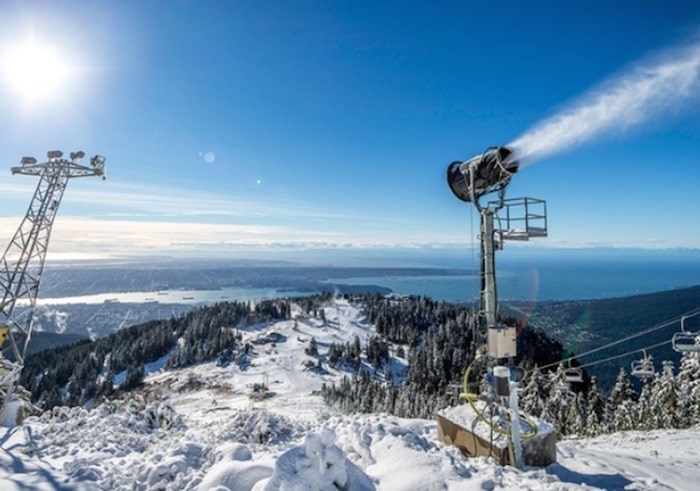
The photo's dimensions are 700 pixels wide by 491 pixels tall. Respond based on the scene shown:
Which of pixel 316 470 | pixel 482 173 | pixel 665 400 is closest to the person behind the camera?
pixel 316 470

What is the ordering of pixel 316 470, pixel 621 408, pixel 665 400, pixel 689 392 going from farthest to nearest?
pixel 621 408 → pixel 665 400 → pixel 689 392 → pixel 316 470

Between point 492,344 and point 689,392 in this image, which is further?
point 689,392

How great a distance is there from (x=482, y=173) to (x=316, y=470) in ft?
22.6

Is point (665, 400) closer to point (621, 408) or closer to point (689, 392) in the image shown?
point (689, 392)

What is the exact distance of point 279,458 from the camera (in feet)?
18.2

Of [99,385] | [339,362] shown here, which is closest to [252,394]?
[339,362]

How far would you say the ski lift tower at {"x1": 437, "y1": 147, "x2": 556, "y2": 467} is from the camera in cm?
775

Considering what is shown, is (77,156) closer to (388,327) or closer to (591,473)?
(591,473)

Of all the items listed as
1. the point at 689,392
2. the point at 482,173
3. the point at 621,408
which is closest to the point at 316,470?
the point at 482,173

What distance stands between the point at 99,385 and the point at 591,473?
109053mm

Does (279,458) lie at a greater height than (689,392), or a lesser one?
greater

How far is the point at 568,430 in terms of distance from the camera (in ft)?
114

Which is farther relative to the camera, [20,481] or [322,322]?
[322,322]

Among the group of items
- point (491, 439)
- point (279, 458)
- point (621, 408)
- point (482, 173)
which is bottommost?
point (621, 408)
